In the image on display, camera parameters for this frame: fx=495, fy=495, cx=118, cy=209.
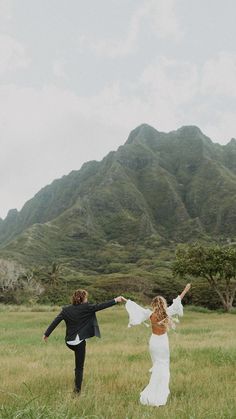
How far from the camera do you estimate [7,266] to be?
108 m

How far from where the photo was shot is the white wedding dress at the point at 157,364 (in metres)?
8.74

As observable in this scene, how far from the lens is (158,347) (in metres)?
9.55

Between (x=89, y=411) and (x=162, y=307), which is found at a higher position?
(x=162, y=307)

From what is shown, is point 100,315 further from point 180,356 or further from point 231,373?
point 231,373

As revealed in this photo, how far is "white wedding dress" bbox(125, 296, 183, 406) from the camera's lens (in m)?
8.74

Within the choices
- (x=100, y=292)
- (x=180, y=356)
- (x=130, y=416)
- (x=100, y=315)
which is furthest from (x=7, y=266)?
(x=130, y=416)

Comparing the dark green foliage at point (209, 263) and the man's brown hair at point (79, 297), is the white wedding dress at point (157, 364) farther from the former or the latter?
the dark green foliage at point (209, 263)

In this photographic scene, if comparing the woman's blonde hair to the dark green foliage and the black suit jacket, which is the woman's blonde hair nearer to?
the black suit jacket

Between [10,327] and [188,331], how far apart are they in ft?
39.6

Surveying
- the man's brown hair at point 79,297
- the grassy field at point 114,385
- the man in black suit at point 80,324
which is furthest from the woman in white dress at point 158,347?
the man's brown hair at point 79,297

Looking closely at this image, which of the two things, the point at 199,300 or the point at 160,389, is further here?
the point at 199,300

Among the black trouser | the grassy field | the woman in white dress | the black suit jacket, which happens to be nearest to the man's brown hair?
the black suit jacket

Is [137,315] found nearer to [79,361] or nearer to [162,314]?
[162,314]

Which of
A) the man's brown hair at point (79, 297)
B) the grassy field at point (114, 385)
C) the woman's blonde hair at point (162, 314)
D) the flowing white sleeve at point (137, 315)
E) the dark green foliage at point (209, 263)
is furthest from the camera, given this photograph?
the dark green foliage at point (209, 263)
